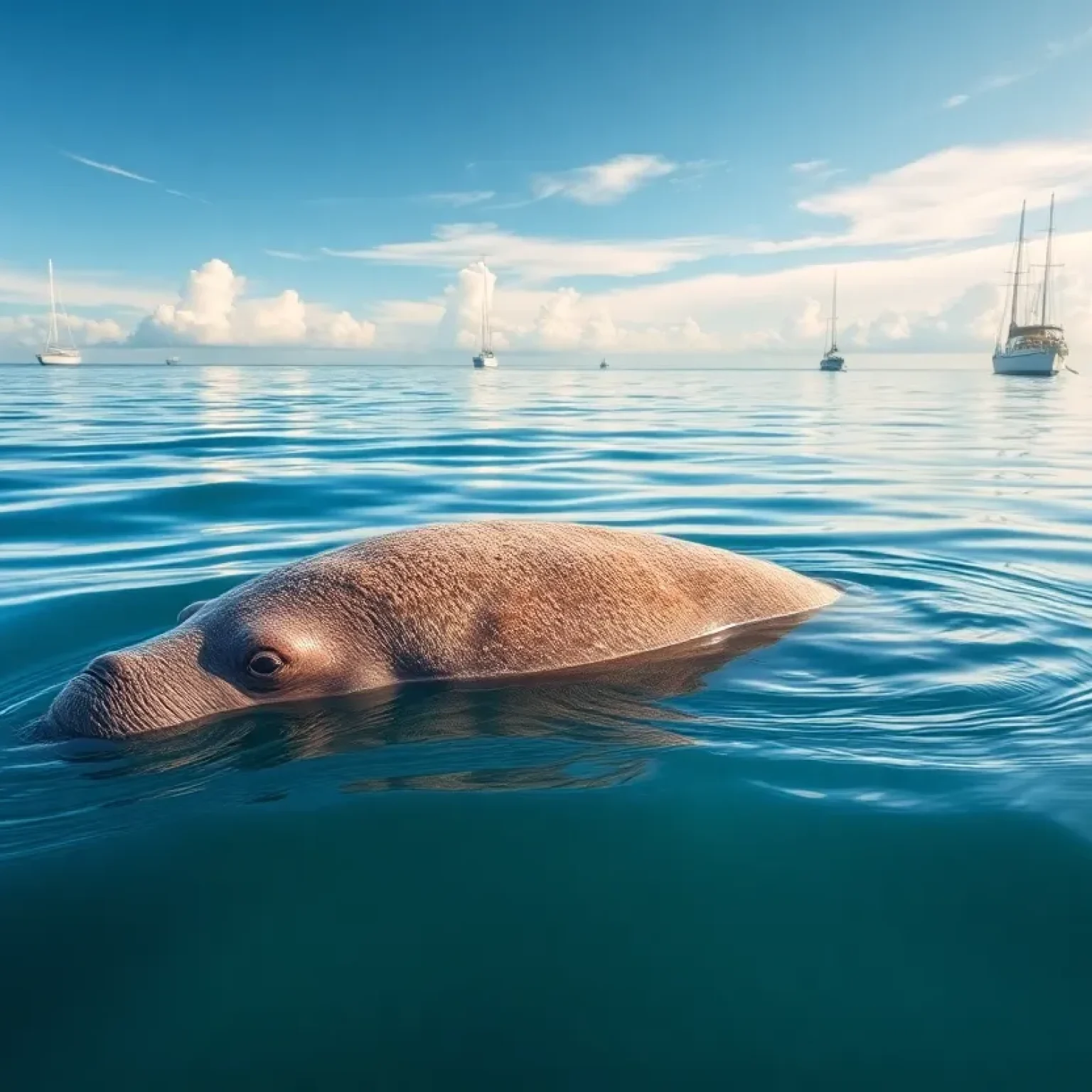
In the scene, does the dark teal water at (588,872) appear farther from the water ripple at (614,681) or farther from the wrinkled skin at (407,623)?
the wrinkled skin at (407,623)

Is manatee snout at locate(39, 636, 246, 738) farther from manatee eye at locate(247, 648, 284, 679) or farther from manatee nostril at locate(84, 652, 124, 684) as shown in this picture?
manatee eye at locate(247, 648, 284, 679)

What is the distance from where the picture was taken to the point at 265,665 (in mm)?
5832

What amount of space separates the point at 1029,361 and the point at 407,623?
102261 mm

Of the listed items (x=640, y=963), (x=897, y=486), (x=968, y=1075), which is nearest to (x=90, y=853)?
(x=640, y=963)

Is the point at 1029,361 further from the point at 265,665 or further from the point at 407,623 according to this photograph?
the point at 265,665

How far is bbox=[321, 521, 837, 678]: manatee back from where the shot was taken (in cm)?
627

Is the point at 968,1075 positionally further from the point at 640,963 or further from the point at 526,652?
the point at 526,652

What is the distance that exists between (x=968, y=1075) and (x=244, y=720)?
4.31 meters

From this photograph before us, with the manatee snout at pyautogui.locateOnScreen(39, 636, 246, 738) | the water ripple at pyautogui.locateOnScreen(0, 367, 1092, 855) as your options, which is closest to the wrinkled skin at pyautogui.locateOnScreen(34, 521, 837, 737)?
→ the manatee snout at pyautogui.locateOnScreen(39, 636, 246, 738)

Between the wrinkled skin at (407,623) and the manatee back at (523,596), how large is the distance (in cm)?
1

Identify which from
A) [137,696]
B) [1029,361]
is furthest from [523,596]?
[1029,361]

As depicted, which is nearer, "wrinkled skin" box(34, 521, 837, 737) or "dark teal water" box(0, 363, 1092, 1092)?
"dark teal water" box(0, 363, 1092, 1092)

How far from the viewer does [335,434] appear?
2681 cm

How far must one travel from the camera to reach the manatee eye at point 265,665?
582 cm
